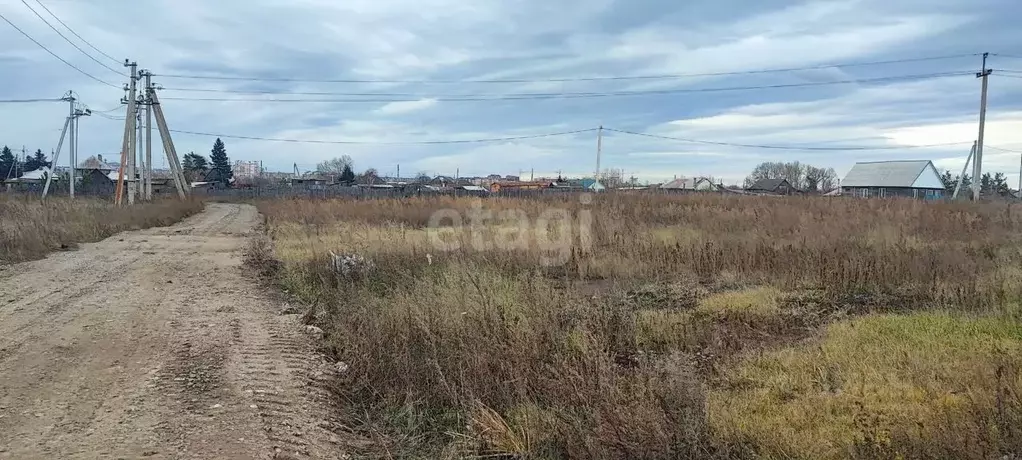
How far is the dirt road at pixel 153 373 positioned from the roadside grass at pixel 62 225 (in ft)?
10.6

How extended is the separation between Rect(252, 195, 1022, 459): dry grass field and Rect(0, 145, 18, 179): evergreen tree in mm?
98349

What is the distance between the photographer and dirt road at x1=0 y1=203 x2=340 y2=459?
12.0 ft

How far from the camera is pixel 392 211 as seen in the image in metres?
24.6

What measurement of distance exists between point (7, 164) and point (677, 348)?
360 feet

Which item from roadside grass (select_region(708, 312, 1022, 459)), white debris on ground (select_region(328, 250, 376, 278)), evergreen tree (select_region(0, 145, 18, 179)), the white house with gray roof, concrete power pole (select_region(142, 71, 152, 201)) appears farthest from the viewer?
evergreen tree (select_region(0, 145, 18, 179))

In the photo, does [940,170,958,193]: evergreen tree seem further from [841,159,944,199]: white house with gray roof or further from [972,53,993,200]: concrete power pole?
[972,53,993,200]: concrete power pole

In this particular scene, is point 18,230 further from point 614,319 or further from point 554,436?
point 554,436

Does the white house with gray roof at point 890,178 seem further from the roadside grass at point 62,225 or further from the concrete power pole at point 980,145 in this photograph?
the roadside grass at point 62,225

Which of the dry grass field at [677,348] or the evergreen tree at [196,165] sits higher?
the evergreen tree at [196,165]

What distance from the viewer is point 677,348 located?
5801mm

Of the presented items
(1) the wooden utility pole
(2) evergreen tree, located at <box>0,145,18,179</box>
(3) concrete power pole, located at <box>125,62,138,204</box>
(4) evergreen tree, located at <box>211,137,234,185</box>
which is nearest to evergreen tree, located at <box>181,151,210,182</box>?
(4) evergreen tree, located at <box>211,137,234,185</box>

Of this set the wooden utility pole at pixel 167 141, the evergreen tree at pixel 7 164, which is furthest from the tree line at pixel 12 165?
the wooden utility pole at pixel 167 141

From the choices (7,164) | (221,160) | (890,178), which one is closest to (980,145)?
(890,178)

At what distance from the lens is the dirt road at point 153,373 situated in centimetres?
366
